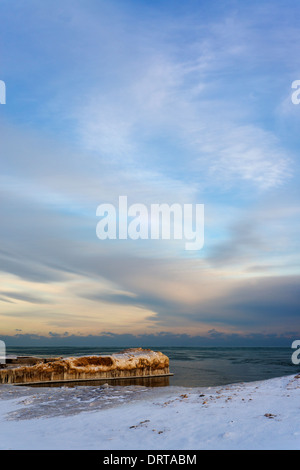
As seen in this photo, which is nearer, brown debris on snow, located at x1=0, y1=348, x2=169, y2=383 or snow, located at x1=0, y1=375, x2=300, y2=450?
snow, located at x1=0, y1=375, x2=300, y2=450

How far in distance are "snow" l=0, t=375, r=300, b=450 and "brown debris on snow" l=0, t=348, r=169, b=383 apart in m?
14.3

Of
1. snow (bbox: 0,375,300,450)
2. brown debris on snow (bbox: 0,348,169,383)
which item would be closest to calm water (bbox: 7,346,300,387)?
brown debris on snow (bbox: 0,348,169,383)

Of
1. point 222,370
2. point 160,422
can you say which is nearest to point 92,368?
point 222,370

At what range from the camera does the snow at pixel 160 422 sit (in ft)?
32.7

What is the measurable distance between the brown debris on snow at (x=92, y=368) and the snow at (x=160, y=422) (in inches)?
562

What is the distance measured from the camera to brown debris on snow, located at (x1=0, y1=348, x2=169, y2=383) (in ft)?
110

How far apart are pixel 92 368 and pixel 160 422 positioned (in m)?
26.7

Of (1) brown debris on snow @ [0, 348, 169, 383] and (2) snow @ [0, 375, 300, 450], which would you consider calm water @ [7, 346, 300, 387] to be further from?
(2) snow @ [0, 375, 300, 450]

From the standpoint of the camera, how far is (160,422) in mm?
12508

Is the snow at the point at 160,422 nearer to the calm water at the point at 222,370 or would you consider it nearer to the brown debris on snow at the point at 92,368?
the brown debris on snow at the point at 92,368

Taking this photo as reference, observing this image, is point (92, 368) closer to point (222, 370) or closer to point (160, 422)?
point (222, 370)
